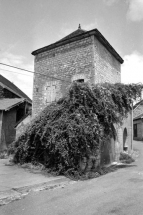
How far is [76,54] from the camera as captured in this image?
43.0ft

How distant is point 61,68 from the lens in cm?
1370

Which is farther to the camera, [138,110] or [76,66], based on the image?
[138,110]

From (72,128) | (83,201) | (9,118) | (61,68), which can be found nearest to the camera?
(83,201)

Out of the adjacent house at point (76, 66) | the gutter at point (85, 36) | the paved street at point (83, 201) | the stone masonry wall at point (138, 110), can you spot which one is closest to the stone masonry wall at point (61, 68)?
the adjacent house at point (76, 66)

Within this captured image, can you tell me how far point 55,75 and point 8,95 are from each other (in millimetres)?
10147

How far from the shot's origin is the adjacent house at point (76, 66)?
40.9 ft

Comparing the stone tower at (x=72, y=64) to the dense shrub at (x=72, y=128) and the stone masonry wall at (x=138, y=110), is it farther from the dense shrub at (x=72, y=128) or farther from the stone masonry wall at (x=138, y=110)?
the stone masonry wall at (x=138, y=110)

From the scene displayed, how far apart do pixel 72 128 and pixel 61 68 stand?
7.17 m

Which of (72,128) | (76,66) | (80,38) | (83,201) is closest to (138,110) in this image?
(76,66)

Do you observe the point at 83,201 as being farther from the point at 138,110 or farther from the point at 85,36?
the point at 138,110

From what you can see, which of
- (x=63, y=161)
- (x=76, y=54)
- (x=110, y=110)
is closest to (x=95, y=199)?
(x=63, y=161)

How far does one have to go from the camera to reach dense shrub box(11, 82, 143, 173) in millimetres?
7762

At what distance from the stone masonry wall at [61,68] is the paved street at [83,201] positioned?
7.51 metres

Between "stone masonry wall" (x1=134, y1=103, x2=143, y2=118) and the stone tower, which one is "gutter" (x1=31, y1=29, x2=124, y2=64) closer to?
the stone tower
